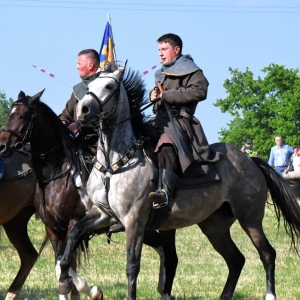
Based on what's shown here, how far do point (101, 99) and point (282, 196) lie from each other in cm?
280

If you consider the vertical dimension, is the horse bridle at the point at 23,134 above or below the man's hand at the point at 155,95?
below

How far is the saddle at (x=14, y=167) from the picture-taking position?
10195 millimetres

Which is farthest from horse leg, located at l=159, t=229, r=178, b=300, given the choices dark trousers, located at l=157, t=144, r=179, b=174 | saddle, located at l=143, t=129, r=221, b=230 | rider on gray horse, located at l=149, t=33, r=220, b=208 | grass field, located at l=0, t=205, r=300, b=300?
dark trousers, located at l=157, t=144, r=179, b=174

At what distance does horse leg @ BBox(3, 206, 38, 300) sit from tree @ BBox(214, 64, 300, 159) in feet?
176

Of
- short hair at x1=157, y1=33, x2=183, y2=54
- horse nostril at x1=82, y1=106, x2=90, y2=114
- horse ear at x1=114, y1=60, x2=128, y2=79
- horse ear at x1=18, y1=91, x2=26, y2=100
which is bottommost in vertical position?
horse nostril at x1=82, y1=106, x2=90, y2=114

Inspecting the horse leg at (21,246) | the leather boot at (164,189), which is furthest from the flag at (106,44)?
the leather boot at (164,189)

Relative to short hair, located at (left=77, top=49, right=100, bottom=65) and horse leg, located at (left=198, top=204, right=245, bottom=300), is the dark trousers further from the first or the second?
short hair, located at (left=77, top=49, right=100, bottom=65)

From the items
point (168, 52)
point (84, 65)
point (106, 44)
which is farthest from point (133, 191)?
point (106, 44)

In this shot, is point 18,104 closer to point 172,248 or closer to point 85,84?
point 85,84

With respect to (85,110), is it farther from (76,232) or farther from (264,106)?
(264,106)

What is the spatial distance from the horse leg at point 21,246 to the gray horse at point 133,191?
1.42 m

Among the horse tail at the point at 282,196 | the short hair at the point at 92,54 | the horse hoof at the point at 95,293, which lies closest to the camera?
the horse hoof at the point at 95,293

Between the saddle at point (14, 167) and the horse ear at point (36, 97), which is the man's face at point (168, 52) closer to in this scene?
the horse ear at point (36, 97)

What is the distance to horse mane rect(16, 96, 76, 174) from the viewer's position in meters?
9.38
